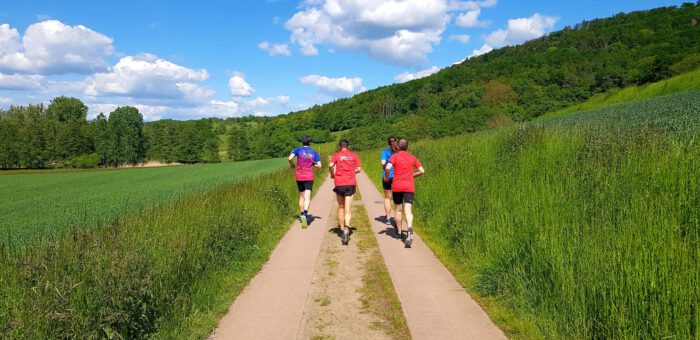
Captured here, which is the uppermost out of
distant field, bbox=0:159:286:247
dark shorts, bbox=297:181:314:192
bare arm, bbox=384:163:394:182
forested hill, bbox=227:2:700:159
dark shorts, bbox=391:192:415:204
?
forested hill, bbox=227:2:700:159

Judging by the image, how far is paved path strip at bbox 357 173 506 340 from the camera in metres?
3.75

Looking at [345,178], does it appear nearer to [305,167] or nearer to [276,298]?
[305,167]

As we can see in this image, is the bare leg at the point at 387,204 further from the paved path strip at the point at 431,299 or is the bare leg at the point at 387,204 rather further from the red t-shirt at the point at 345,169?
the paved path strip at the point at 431,299

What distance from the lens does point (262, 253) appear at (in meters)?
6.75

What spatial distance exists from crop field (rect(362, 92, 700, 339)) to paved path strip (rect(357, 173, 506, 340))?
0.88 feet

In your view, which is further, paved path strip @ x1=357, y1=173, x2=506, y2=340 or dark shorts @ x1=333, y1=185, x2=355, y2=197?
dark shorts @ x1=333, y1=185, x2=355, y2=197

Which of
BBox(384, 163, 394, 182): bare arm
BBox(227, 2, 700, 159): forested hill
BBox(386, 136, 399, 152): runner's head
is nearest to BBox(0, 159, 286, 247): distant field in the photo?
BBox(384, 163, 394, 182): bare arm

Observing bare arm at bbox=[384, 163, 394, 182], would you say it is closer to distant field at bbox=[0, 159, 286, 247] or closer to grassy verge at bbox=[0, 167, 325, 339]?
grassy verge at bbox=[0, 167, 325, 339]

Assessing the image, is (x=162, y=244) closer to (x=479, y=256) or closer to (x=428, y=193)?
(x=479, y=256)

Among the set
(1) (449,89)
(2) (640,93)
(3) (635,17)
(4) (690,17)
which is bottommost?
(2) (640,93)

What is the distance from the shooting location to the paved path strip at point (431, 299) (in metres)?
3.75

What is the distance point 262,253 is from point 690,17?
106 m

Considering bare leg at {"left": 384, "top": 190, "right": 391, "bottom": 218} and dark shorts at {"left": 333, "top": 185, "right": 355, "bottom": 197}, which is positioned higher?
dark shorts at {"left": 333, "top": 185, "right": 355, "bottom": 197}

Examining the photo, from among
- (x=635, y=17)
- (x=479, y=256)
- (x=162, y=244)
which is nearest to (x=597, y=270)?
(x=479, y=256)
